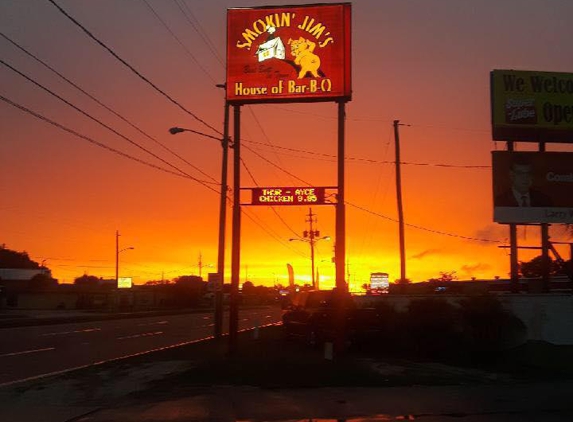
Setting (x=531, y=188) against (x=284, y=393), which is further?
(x=531, y=188)

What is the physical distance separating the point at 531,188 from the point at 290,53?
49.7 feet

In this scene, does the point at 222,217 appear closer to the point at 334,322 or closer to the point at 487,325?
the point at 334,322

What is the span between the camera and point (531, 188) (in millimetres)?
33719

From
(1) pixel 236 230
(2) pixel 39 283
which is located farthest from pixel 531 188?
(2) pixel 39 283

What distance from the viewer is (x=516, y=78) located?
3462 centimetres

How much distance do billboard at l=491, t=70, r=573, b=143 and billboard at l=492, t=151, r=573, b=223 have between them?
1.18 m

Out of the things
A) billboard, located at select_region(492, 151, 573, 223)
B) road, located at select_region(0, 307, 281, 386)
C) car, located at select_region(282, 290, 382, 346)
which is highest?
billboard, located at select_region(492, 151, 573, 223)

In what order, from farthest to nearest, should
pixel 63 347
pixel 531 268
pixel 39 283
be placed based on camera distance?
pixel 39 283
pixel 531 268
pixel 63 347

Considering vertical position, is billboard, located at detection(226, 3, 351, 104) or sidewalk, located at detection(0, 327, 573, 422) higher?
billboard, located at detection(226, 3, 351, 104)

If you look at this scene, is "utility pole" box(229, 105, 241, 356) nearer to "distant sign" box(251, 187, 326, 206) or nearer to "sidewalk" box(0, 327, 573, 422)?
"distant sign" box(251, 187, 326, 206)

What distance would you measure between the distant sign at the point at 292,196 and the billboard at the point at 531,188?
13406 millimetres

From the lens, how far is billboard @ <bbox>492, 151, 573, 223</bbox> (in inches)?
1321

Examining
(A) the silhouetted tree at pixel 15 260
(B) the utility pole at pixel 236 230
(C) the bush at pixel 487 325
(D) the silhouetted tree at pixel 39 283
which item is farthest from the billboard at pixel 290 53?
(A) the silhouetted tree at pixel 15 260

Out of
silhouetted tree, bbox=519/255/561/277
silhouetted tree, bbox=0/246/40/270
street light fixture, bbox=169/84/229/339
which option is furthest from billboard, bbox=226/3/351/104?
silhouetted tree, bbox=0/246/40/270
